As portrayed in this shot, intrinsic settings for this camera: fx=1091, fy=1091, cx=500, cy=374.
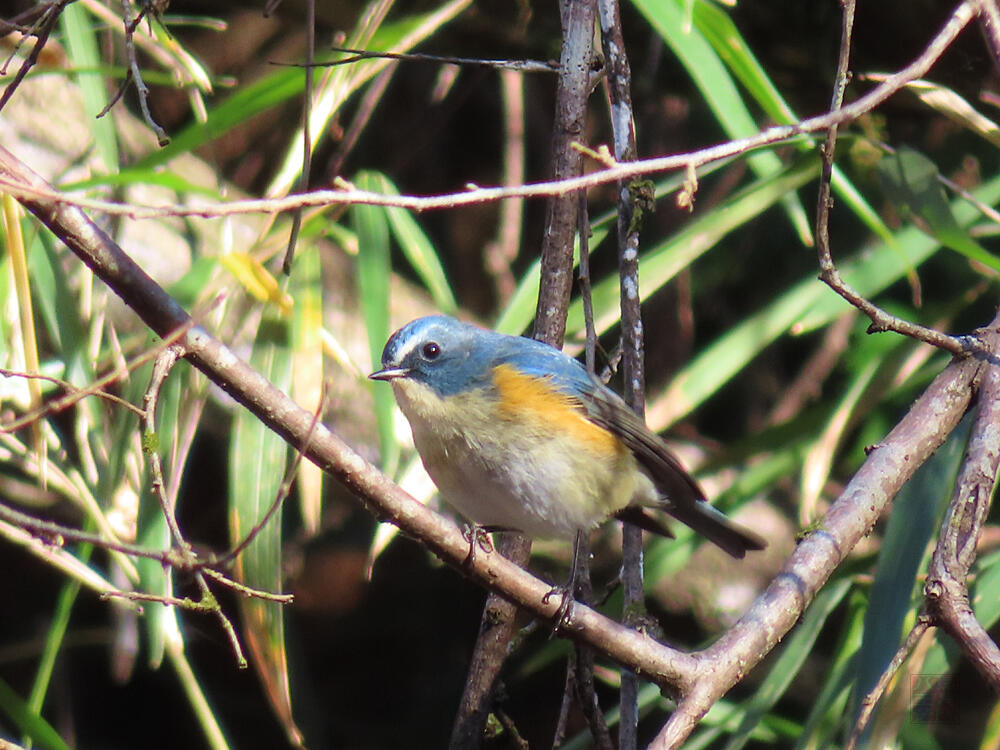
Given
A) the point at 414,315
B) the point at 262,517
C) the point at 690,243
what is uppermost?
the point at 690,243

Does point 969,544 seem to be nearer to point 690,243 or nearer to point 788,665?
point 788,665

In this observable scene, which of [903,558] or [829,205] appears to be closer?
[829,205]

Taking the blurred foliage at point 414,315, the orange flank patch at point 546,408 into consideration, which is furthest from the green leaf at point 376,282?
the orange flank patch at point 546,408

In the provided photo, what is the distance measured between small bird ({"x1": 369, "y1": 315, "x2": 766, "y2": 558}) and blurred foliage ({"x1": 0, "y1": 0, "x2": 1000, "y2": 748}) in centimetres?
22

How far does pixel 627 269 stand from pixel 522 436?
0.52m

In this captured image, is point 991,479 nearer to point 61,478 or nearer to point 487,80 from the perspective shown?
point 61,478

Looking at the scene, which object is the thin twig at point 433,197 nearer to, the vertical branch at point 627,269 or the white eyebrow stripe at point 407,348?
the vertical branch at point 627,269

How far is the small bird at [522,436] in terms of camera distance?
111 inches

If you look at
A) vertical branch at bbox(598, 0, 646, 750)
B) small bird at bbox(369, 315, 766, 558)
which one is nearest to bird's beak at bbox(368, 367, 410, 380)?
small bird at bbox(369, 315, 766, 558)

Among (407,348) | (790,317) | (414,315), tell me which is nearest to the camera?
(407,348)

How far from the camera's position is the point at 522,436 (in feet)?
9.37

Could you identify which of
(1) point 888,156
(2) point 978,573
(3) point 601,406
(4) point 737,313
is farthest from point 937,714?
(4) point 737,313

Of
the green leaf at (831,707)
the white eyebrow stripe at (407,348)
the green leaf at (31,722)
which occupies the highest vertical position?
the white eyebrow stripe at (407,348)

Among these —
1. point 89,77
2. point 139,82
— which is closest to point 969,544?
point 139,82
